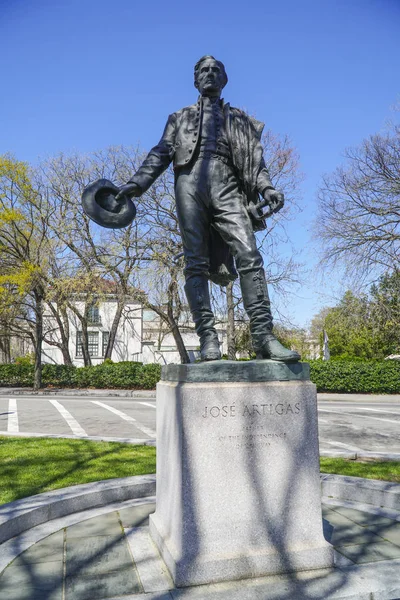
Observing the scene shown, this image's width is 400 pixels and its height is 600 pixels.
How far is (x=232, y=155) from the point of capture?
399 centimetres

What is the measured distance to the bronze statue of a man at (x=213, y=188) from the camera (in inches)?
148

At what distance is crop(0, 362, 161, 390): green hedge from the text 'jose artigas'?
20.8 meters

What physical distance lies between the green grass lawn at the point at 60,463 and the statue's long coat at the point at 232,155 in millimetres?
2991

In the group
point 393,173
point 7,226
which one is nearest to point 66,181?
point 7,226

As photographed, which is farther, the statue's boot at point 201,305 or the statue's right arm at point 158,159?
the statue's right arm at point 158,159

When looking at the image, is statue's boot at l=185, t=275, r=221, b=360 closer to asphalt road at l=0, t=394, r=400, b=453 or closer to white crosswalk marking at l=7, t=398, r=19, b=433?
asphalt road at l=0, t=394, r=400, b=453

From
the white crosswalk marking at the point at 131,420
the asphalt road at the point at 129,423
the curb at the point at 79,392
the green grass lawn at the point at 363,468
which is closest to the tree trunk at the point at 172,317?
the curb at the point at 79,392

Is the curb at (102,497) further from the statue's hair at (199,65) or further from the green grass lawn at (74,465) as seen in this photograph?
the statue's hair at (199,65)

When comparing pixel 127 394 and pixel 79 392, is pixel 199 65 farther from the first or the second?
pixel 79 392

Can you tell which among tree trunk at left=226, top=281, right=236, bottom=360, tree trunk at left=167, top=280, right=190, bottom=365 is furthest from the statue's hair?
tree trunk at left=167, top=280, right=190, bottom=365

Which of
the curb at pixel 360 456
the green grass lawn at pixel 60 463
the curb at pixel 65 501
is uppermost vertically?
the curb at pixel 65 501

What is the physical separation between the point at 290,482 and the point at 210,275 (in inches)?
70.3

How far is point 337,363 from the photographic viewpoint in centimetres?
2258

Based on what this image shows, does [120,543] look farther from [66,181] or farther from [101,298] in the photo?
[66,181]
